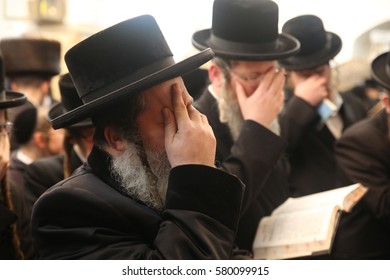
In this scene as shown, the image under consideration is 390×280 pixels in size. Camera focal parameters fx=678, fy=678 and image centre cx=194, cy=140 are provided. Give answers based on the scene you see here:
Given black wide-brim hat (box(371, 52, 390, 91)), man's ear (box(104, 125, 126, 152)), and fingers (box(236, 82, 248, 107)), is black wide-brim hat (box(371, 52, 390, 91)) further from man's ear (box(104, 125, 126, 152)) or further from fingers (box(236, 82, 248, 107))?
man's ear (box(104, 125, 126, 152))

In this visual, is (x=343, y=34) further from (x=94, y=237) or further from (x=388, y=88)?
(x=94, y=237)

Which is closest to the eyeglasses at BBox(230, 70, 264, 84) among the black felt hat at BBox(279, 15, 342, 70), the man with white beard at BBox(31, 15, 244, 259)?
the black felt hat at BBox(279, 15, 342, 70)

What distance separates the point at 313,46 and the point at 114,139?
1236mm

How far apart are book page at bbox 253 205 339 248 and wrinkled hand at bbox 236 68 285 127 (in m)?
0.29

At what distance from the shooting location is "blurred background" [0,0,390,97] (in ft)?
6.59

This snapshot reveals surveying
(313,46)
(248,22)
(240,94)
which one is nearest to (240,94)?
(240,94)

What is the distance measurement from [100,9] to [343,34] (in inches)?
43.4

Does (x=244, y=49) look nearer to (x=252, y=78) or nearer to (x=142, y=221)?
(x=252, y=78)

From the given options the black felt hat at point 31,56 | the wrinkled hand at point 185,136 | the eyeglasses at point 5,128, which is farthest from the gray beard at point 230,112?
the black felt hat at point 31,56

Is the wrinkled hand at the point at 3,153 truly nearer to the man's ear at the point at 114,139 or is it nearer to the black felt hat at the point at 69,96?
the black felt hat at the point at 69,96

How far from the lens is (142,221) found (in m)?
1.52
